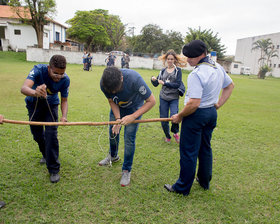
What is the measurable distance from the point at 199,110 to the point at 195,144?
0.46m

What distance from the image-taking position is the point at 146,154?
4141mm

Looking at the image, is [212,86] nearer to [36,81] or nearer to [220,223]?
[220,223]

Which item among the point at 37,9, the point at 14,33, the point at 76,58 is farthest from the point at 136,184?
the point at 14,33

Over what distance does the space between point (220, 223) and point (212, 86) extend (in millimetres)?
1662

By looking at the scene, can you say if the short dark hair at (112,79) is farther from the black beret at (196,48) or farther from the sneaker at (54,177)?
the sneaker at (54,177)

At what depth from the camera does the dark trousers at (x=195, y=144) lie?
2668 millimetres

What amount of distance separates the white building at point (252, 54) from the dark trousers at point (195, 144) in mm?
44178

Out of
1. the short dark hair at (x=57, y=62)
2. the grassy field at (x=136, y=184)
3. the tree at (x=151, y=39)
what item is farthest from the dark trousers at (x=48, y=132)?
the tree at (x=151, y=39)

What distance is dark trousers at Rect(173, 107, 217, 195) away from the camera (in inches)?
105

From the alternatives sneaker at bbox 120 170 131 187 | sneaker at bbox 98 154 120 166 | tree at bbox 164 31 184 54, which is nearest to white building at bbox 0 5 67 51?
tree at bbox 164 31 184 54

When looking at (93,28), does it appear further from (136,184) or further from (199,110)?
(199,110)

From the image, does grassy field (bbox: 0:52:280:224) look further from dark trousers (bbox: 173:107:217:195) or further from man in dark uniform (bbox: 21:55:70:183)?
man in dark uniform (bbox: 21:55:70:183)

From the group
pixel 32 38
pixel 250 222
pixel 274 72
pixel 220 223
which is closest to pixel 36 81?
pixel 220 223

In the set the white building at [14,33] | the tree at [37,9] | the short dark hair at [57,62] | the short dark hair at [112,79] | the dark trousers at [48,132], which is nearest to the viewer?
the short dark hair at [112,79]
